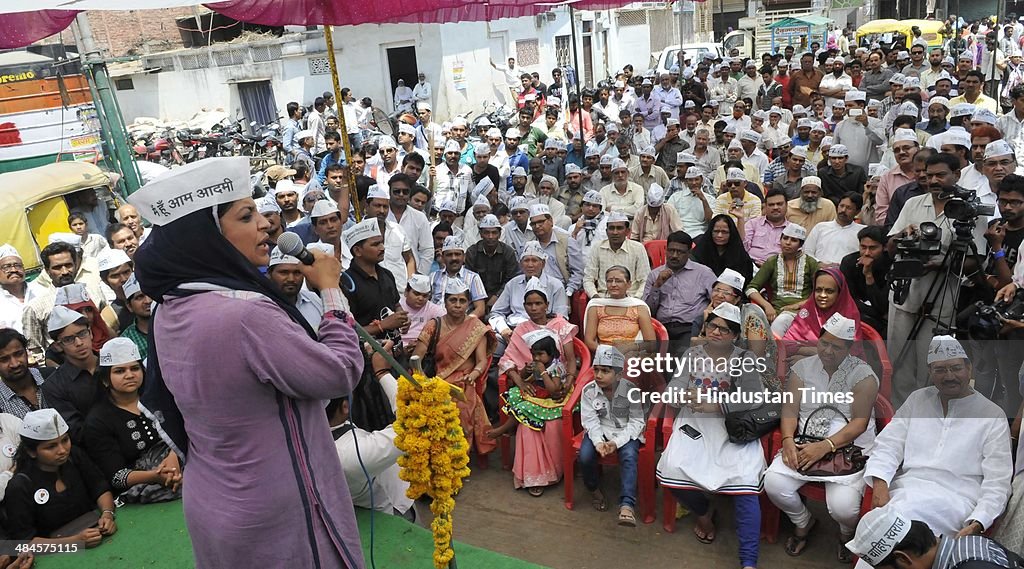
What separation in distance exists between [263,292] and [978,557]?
243 cm

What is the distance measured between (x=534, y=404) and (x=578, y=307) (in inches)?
66.7

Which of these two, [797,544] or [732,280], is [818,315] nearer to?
[732,280]

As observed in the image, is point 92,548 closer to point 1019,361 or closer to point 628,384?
point 628,384

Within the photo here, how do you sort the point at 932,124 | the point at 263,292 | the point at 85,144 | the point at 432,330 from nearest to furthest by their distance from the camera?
the point at 263,292 → the point at 432,330 → the point at 932,124 → the point at 85,144

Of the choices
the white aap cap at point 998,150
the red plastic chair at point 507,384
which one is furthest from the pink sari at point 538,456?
the white aap cap at point 998,150

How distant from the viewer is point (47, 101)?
9180 mm

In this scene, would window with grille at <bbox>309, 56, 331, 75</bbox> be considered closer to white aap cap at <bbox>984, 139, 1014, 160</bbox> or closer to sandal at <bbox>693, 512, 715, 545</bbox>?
white aap cap at <bbox>984, 139, 1014, 160</bbox>

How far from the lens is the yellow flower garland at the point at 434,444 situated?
7.18 feet

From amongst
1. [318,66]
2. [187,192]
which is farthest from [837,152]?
[318,66]

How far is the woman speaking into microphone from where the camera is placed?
1594 millimetres

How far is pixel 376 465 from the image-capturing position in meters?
3.29

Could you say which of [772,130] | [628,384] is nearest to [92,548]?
[628,384]

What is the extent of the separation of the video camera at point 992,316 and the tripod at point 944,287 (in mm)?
170

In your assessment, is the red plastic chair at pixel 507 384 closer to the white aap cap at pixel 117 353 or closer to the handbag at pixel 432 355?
the handbag at pixel 432 355
